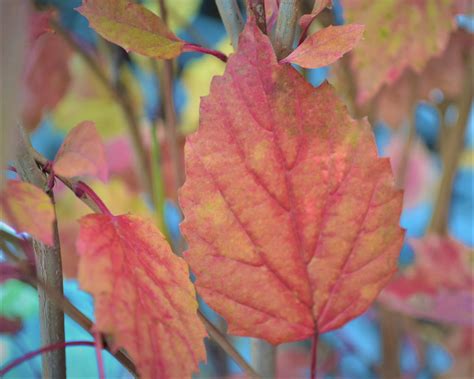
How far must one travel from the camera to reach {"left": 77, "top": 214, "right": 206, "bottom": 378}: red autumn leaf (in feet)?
0.52

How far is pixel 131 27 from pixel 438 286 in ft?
0.82

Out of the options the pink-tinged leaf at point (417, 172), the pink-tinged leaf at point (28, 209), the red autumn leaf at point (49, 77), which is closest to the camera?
the pink-tinged leaf at point (28, 209)

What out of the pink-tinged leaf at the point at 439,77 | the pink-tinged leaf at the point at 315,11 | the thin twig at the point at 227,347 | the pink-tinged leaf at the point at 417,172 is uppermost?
the pink-tinged leaf at the point at 417,172

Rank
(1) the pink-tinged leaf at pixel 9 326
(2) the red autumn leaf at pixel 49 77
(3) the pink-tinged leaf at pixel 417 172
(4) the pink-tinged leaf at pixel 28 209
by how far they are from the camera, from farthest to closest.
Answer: (3) the pink-tinged leaf at pixel 417 172 → (2) the red autumn leaf at pixel 49 77 → (1) the pink-tinged leaf at pixel 9 326 → (4) the pink-tinged leaf at pixel 28 209

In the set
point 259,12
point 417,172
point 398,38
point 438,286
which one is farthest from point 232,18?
point 417,172

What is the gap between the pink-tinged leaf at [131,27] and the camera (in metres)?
0.17

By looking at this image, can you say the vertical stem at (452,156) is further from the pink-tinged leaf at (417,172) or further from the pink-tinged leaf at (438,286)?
the pink-tinged leaf at (417,172)

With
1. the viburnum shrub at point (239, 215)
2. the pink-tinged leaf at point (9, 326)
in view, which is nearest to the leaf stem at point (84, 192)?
the viburnum shrub at point (239, 215)

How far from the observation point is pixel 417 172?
0.81m

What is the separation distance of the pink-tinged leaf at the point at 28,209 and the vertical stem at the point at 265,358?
96 millimetres

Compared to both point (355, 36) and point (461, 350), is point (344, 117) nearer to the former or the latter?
point (355, 36)

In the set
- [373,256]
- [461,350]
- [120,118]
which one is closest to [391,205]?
[373,256]

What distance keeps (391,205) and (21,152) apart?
97 mm

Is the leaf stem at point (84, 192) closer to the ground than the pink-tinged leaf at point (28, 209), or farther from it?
farther from it
